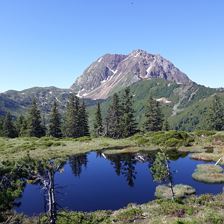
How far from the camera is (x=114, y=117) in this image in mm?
139750

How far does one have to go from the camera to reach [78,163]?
8031cm

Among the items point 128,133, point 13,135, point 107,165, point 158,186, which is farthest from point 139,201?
point 13,135

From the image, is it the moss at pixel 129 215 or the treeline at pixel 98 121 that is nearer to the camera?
the moss at pixel 129 215

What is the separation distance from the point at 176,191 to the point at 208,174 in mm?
12255

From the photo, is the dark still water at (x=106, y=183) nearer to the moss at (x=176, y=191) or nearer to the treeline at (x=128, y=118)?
the moss at (x=176, y=191)

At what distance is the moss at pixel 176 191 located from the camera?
47.7 metres

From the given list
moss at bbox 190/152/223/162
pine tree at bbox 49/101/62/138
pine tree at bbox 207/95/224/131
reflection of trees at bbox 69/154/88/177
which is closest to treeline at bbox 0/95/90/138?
pine tree at bbox 49/101/62/138

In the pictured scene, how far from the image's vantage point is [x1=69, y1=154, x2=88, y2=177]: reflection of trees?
72.7 m

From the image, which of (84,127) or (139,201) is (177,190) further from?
(84,127)

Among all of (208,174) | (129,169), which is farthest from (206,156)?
(129,169)

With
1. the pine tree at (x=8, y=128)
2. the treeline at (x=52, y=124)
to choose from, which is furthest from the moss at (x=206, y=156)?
the pine tree at (x=8, y=128)

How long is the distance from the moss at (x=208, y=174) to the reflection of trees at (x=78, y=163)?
23.1 m

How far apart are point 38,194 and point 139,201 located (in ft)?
54.1

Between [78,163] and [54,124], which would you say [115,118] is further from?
[78,163]
